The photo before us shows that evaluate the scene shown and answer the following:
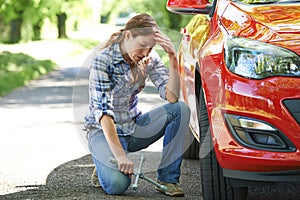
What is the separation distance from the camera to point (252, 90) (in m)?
4.38

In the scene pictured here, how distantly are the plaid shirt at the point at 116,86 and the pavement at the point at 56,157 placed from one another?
0.20 metres

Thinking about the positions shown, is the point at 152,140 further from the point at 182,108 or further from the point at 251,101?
the point at 251,101

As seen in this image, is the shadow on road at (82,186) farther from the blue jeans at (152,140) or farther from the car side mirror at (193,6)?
the car side mirror at (193,6)

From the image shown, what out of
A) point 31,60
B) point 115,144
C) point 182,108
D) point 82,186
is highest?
point 182,108

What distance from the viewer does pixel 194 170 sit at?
6871 millimetres

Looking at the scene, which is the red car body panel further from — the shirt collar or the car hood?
the shirt collar

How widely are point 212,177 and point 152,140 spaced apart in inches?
43.4

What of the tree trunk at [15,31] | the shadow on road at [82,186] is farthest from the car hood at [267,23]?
the tree trunk at [15,31]

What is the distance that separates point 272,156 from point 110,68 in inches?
65.9

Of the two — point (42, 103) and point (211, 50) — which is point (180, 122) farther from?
point (42, 103)

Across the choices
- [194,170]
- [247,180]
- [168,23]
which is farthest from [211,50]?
[168,23]

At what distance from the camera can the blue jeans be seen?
18.5 ft

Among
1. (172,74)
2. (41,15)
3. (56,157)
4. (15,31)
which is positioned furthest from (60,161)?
(15,31)

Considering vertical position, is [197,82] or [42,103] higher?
[197,82]
